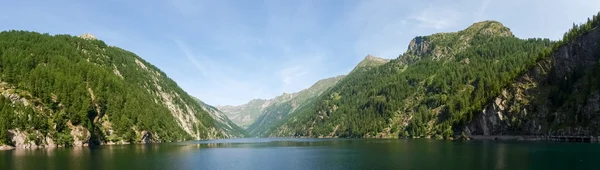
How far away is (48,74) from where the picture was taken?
181 metres

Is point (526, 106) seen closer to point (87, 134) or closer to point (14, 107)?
point (87, 134)

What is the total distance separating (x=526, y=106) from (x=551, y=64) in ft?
93.4

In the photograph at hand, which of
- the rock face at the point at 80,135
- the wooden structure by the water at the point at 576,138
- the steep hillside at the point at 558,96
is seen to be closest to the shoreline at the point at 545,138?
the wooden structure by the water at the point at 576,138

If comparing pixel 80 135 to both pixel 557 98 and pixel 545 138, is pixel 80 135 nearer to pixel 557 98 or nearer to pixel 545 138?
pixel 545 138

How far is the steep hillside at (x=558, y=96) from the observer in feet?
520

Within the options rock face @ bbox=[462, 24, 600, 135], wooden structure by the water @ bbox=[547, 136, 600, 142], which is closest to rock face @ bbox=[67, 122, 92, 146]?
rock face @ bbox=[462, 24, 600, 135]

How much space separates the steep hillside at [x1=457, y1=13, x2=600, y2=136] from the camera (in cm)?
15838

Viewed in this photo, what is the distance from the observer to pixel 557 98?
177 metres

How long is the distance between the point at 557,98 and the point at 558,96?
3.63 feet

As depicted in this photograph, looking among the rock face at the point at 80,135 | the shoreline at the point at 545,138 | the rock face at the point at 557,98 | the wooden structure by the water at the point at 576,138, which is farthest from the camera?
the rock face at the point at 80,135

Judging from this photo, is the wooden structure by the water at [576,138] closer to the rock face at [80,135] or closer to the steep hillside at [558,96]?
the steep hillside at [558,96]

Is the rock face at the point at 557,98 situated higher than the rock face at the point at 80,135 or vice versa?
the rock face at the point at 557,98

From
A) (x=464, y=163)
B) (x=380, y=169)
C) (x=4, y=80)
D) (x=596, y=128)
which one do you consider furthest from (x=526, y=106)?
(x=4, y=80)

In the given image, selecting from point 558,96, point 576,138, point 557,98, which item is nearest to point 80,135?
point 576,138
